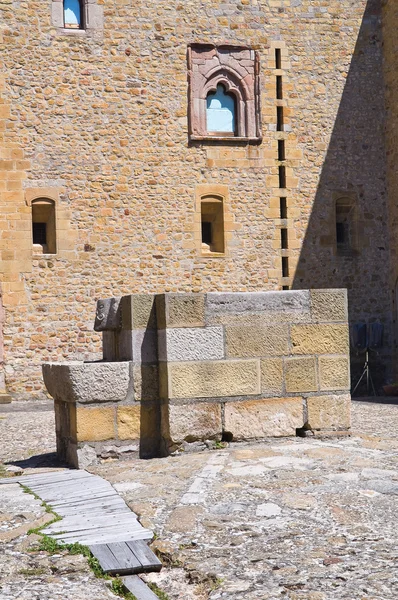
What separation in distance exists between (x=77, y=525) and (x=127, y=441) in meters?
1.96

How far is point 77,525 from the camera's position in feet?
14.4

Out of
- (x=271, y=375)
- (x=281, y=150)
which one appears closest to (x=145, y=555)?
(x=271, y=375)

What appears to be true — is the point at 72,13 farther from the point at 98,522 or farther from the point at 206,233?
the point at 98,522

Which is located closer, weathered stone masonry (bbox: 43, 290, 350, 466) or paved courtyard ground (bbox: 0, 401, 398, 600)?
paved courtyard ground (bbox: 0, 401, 398, 600)

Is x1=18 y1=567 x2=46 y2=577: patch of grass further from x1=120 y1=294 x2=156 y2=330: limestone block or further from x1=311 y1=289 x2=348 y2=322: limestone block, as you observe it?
x1=311 y1=289 x2=348 y2=322: limestone block

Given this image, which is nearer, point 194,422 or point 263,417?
point 194,422

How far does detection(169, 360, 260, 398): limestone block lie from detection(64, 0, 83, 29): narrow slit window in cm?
1056

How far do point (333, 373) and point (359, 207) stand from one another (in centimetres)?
1017

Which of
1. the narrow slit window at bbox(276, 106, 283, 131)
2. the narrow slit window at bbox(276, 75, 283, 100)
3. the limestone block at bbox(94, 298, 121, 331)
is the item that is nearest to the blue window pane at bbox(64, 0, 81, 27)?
the narrow slit window at bbox(276, 75, 283, 100)

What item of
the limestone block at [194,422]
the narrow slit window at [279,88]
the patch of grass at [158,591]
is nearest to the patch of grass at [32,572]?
the patch of grass at [158,591]

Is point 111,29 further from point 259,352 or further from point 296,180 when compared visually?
point 259,352

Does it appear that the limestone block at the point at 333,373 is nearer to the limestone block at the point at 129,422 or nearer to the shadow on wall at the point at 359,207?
the limestone block at the point at 129,422

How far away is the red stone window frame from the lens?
51.2ft

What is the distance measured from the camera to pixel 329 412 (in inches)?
261
